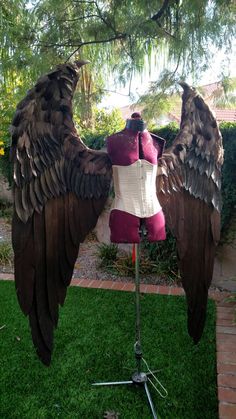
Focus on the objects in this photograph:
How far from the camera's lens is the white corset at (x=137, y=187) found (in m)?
1.32

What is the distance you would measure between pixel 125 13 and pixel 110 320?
9.37 feet

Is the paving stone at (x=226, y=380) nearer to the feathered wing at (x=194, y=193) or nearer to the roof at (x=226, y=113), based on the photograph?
the feathered wing at (x=194, y=193)

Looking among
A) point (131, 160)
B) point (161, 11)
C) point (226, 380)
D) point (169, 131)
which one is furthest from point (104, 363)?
point (161, 11)

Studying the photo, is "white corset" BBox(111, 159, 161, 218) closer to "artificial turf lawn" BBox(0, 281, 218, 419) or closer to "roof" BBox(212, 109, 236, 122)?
"artificial turf lawn" BBox(0, 281, 218, 419)

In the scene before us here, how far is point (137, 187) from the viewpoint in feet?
4.37

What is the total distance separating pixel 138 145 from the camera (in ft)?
4.36

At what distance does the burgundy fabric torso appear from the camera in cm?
131

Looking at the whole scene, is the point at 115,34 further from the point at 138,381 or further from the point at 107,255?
the point at 138,381

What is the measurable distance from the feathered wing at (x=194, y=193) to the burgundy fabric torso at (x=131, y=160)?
4.0 inches

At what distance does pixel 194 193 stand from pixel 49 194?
65cm

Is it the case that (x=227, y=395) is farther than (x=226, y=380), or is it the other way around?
(x=226, y=380)

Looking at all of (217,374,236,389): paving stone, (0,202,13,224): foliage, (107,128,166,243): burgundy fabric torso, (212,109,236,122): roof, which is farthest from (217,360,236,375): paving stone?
(0,202,13,224): foliage

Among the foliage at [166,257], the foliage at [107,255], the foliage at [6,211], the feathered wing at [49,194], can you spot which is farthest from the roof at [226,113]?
the foliage at [6,211]

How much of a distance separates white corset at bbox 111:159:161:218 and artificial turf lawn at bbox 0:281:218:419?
1138mm
